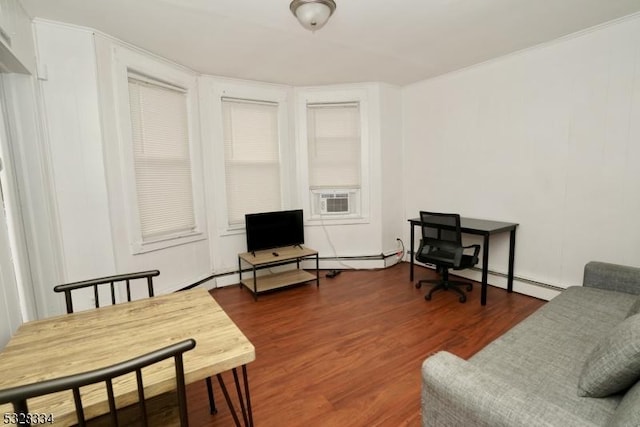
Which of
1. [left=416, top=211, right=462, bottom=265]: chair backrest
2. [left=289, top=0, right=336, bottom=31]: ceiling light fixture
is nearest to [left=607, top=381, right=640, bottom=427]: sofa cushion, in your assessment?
[left=416, top=211, right=462, bottom=265]: chair backrest

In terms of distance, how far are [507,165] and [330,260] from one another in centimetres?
253

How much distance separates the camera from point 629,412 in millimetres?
929

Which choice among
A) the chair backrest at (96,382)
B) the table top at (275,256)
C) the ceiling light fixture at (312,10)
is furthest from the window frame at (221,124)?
the chair backrest at (96,382)

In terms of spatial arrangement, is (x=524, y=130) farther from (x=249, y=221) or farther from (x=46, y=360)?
(x=46, y=360)

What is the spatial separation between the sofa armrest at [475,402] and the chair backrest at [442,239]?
1.98 m

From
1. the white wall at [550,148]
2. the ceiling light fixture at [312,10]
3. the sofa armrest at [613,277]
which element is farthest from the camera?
the white wall at [550,148]

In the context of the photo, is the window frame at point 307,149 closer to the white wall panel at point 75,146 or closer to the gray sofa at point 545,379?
the white wall panel at point 75,146

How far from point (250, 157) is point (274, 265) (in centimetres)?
144

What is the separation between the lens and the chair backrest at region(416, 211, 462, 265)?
3117 millimetres

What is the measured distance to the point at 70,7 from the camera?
2223mm

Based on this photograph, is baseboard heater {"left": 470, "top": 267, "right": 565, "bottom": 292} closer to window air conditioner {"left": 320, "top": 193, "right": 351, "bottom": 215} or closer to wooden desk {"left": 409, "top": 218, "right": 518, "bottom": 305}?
wooden desk {"left": 409, "top": 218, "right": 518, "bottom": 305}

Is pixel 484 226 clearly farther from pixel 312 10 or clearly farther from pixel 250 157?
pixel 250 157

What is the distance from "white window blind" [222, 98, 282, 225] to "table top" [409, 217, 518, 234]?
2.01 metres

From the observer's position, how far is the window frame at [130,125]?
283cm
